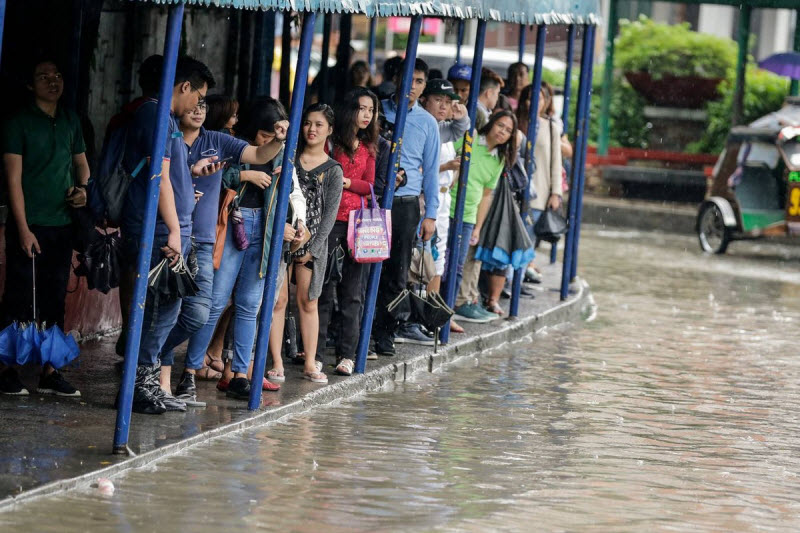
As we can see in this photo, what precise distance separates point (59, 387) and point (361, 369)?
2142 millimetres

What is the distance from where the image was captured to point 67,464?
692cm

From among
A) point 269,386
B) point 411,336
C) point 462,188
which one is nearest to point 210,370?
point 269,386

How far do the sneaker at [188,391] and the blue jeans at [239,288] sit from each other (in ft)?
0.21

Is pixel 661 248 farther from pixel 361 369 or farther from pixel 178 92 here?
pixel 178 92

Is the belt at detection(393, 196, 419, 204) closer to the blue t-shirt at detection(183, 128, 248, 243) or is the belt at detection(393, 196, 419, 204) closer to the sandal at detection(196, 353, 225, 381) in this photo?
the sandal at detection(196, 353, 225, 381)

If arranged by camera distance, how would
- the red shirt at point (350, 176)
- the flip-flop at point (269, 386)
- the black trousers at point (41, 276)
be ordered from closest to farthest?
the black trousers at point (41, 276)
the flip-flop at point (269, 386)
the red shirt at point (350, 176)

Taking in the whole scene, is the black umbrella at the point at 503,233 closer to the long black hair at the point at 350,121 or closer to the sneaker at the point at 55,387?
the long black hair at the point at 350,121

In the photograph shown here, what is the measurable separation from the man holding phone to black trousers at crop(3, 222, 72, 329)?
2.06 ft

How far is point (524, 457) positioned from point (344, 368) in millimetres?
1988

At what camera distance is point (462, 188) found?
1145 cm

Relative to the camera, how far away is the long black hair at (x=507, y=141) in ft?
39.8

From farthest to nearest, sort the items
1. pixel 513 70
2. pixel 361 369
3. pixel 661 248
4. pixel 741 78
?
pixel 741 78 → pixel 661 248 → pixel 513 70 → pixel 361 369

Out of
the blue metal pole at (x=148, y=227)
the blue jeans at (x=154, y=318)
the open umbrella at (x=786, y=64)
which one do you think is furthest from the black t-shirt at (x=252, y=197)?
the open umbrella at (x=786, y=64)

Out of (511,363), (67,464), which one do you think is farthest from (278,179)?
(511,363)
